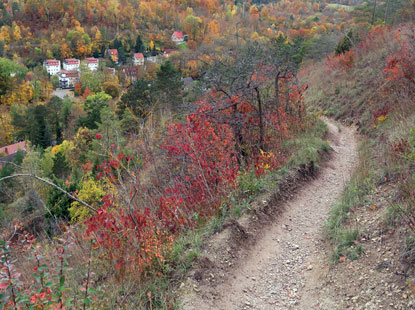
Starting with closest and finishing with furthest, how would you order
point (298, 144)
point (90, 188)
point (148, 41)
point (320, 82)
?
1. point (298, 144)
2. point (90, 188)
3. point (320, 82)
4. point (148, 41)

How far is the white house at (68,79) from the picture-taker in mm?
60075

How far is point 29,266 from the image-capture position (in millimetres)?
4480

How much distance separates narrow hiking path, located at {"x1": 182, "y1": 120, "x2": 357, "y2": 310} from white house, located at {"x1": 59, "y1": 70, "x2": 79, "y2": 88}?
6073cm

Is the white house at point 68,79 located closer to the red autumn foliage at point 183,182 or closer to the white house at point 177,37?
the white house at point 177,37

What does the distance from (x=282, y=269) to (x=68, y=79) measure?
63357 millimetres

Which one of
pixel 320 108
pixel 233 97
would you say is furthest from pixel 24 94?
pixel 233 97

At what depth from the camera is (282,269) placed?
14.2 ft

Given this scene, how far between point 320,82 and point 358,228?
1451 centimetres

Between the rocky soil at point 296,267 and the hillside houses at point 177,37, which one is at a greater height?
the rocky soil at point 296,267

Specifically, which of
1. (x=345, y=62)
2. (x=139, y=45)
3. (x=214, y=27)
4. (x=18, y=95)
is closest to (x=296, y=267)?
(x=345, y=62)

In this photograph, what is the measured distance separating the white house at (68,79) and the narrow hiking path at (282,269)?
6073 centimetres

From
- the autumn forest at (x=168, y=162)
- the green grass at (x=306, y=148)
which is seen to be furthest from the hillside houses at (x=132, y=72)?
the green grass at (x=306, y=148)

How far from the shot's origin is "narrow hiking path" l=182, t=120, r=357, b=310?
145 inches

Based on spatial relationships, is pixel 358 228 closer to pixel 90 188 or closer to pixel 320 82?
pixel 90 188
